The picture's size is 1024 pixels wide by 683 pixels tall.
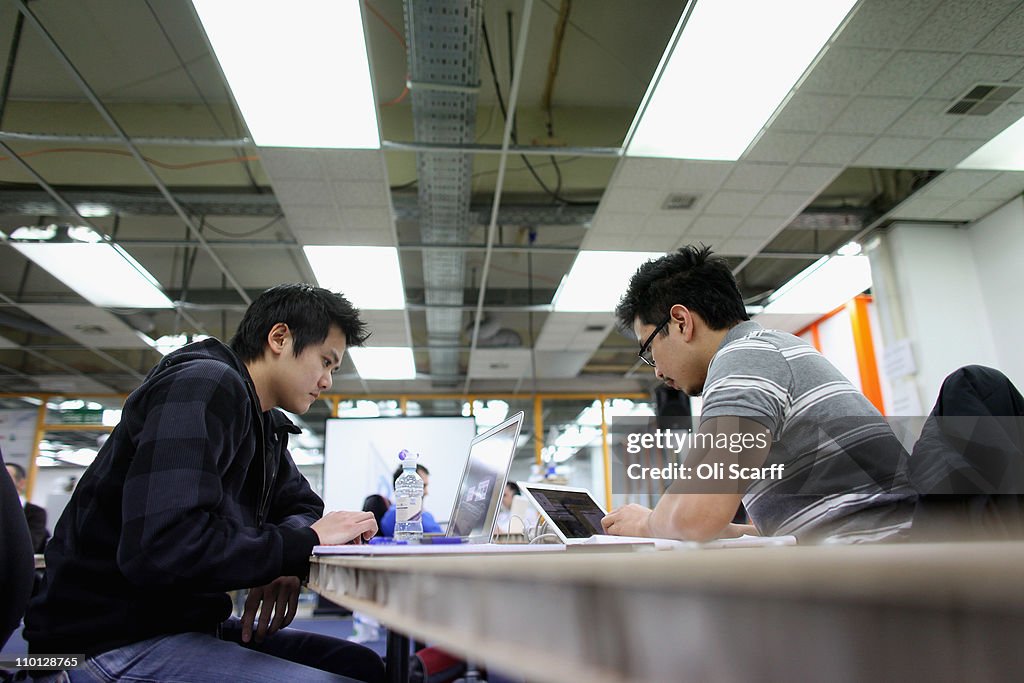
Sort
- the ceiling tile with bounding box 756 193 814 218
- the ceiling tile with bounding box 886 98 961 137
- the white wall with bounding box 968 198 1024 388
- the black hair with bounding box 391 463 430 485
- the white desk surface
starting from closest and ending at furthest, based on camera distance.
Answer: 1. the white desk surface
2. the ceiling tile with bounding box 886 98 961 137
3. the black hair with bounding box 391 463 430 485
4. the ceiling tile with bounding box 756 193 814 218
5. the white wall with bounding box 968 198 1024 388

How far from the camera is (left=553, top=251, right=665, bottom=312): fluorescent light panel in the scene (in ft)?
16.3

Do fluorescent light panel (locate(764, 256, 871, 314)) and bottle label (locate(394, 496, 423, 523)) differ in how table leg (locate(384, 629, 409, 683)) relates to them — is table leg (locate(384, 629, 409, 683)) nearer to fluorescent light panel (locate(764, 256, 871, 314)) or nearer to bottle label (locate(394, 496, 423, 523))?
bottle label (locate(394, 496, 423, 523))

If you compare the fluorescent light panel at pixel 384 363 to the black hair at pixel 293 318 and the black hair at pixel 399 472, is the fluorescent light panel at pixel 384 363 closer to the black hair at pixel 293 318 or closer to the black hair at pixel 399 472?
the black hair at pixel 399 472

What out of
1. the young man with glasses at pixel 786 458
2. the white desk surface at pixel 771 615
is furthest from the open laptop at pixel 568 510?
the white desk surface at pixel 771 615

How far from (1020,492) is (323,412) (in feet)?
30.6

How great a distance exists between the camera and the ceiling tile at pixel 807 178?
394cm

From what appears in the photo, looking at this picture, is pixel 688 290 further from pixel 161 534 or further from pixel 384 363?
pixel 384 363

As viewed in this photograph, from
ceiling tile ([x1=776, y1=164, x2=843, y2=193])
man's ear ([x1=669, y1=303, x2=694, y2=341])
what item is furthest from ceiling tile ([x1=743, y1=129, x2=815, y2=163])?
man's ear ([x1=669, y1=303, x2=694, y2=341])

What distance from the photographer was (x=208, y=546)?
912mm

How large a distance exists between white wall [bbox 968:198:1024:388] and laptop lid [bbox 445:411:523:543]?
13.8 feet

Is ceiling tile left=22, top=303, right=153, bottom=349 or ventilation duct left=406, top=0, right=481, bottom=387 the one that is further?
ceiling tile left=22, top=303, right=153, bottom=349

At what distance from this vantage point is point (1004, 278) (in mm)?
4477

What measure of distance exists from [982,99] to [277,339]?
374 centimetres

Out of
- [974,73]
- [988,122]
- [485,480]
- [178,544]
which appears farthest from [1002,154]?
[178,544]
